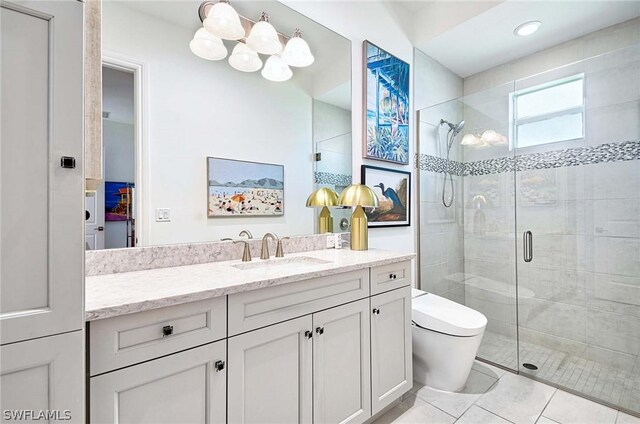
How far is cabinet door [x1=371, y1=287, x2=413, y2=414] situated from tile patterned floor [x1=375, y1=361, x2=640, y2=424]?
0.17 meters

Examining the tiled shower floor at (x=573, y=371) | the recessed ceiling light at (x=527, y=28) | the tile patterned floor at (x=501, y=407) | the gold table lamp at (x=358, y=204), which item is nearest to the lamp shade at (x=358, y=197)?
the gold table lamp at (x=358, y=204)

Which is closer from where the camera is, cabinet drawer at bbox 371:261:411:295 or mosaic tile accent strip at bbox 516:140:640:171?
cabinet drawer at bbox 371:261:411:295

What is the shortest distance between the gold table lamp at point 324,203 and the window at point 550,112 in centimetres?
169

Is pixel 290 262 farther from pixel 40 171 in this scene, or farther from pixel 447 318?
pixel 40 171

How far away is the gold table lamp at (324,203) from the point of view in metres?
1.96

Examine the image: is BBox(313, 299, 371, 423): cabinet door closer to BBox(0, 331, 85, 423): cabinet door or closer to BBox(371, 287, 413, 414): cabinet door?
BBox(371, 287, 413, 414): cabinet door

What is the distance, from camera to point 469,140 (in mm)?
2705

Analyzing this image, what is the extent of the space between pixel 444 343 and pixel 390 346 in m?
0.44

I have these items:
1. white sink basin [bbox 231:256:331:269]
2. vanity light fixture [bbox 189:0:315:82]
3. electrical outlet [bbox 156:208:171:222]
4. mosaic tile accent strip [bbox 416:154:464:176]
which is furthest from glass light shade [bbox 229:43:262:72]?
mosaic tile accent strip [bbox 416:154:464:176]

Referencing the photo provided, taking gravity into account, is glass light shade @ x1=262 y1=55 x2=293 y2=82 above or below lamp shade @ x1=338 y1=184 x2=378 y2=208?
above

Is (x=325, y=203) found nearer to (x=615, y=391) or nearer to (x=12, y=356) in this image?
(x=12, y=356)

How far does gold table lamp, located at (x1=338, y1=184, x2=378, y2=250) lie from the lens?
6.15 ft

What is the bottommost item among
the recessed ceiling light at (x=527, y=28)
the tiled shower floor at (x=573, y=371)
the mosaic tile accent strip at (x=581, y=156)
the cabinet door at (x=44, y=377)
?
the tiled shower floor at (x=573, y=371)

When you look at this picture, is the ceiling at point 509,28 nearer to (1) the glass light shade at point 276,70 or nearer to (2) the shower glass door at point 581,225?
(2) the shower glass door at point 581,225
